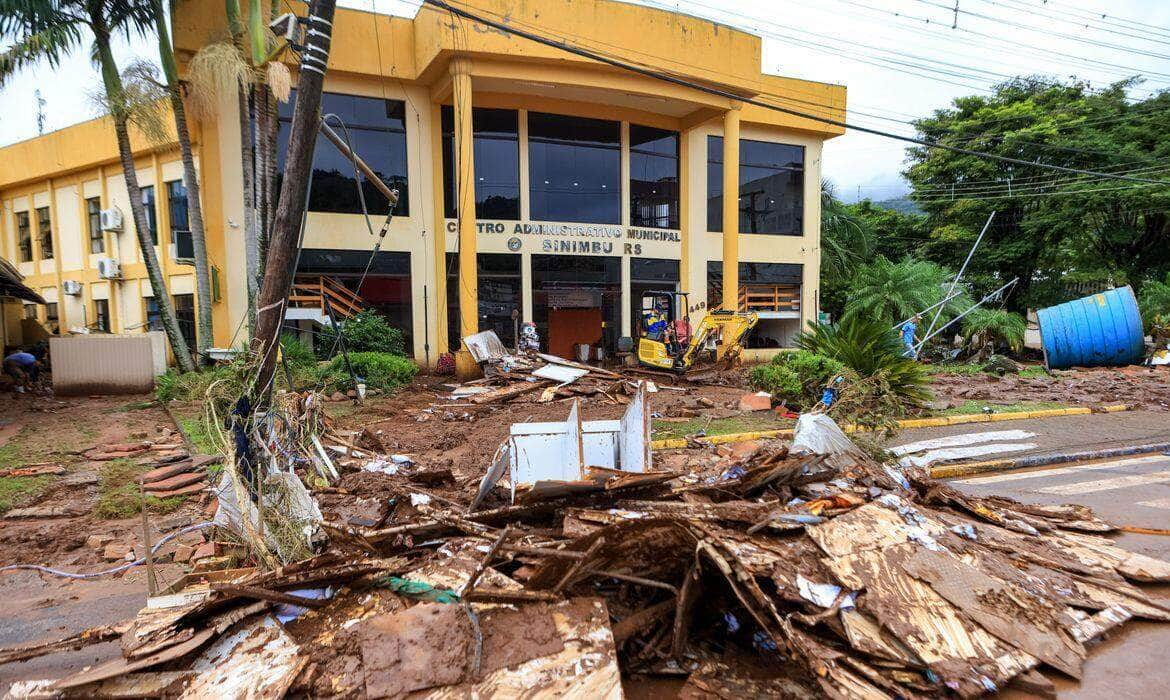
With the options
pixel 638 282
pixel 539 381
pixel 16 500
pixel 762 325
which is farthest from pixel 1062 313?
pixel 16 500

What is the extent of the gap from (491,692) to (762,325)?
73.6 feet

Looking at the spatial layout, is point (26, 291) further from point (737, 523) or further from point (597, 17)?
point (737, 523)

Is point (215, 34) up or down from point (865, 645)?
up

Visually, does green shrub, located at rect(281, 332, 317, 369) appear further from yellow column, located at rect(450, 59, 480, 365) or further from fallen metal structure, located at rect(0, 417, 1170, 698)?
fallen metal structure, located at rect(0, 417, 1170, 698)

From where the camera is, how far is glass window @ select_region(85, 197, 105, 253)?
20.8 meters

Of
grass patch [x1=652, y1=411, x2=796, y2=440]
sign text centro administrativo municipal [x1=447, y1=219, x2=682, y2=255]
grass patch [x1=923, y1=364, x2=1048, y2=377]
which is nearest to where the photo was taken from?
grass patch [x1=652, y1=411, x2=796, y2=440]

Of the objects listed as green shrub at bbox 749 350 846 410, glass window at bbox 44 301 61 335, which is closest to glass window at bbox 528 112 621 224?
green shrub at bbox 749 350 846 410

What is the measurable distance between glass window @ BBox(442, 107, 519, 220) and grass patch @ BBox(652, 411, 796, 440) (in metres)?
11.0

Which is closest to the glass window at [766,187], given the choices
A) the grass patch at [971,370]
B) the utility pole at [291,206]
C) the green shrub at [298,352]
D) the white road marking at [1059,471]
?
the grass patch at [971,370]

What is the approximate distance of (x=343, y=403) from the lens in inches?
492

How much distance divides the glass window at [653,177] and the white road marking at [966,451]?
13.7m

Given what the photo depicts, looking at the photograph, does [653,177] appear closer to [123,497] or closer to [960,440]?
[960,440]

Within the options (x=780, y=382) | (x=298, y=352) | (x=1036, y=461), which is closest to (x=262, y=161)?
(x=298, y=352)

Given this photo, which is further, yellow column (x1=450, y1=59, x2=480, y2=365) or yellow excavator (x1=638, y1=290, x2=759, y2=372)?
yellow column (x1=450, y1=59, x2=480, y2=365)
